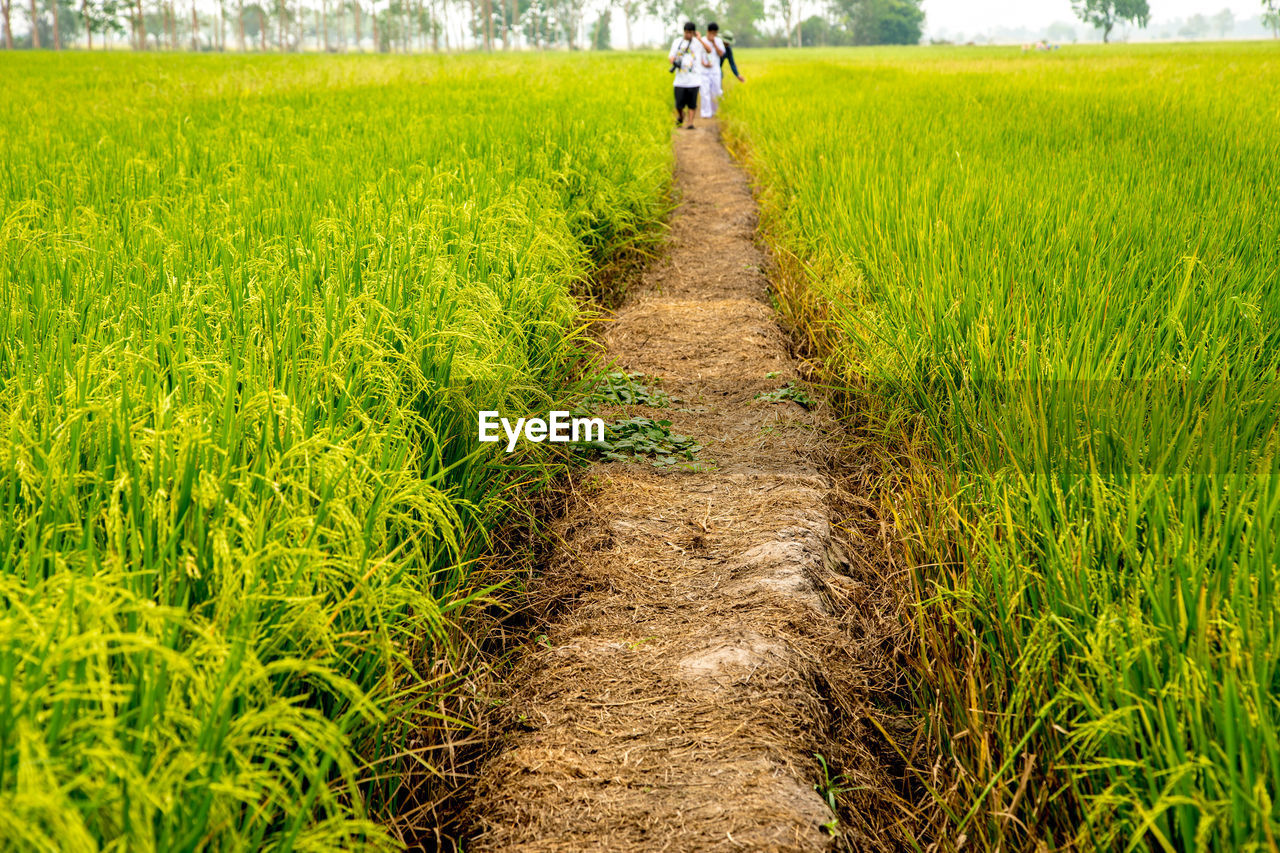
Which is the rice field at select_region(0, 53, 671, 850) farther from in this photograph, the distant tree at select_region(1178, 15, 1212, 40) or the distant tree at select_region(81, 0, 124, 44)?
the distant tree at select_region(1178, 15, 1212, 40)

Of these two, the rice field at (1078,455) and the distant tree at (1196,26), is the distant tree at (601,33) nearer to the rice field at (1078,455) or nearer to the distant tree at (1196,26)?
the rice field at (1078,455)

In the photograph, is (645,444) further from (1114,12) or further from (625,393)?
(1114,12)

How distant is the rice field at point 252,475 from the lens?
1103mm

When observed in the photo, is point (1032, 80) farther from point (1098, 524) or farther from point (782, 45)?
point (782, 45)

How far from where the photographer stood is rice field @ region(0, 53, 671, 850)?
1103mm

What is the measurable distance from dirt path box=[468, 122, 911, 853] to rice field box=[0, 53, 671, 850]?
0.22 metres

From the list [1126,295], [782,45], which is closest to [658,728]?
[1126,295]

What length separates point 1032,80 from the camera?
1185cm

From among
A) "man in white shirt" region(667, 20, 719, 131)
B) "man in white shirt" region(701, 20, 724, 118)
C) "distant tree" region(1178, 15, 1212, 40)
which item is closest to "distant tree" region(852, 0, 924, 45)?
"man in white shirt" region(701, 20, 724, 118)

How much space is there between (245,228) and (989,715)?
285 cm

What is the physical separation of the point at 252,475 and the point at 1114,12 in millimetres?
92344

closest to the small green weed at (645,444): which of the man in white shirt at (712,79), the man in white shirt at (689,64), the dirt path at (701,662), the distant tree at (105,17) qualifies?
the dirt path at (701,662)

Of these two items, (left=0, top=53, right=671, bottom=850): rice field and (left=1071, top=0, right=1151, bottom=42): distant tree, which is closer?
(left=0, top=53, right=671, bottom=850): rice field

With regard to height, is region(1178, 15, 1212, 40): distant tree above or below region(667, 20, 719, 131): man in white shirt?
above
